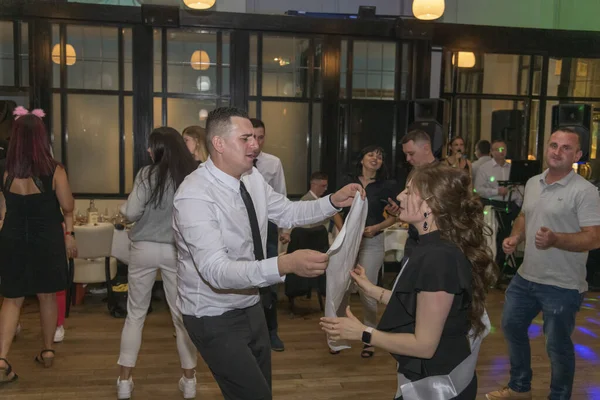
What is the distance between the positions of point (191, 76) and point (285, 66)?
4.21ft

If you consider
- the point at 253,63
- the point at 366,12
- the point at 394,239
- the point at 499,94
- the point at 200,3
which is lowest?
the point at 394,239

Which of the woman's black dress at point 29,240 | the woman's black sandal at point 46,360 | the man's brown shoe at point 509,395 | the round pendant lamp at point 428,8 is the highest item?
the round pendant lamp at point 428,8

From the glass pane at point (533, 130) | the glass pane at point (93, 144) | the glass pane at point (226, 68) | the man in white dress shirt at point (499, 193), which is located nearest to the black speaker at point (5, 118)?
the glass pane at point (93, 144)

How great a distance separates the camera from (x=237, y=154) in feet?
7.34

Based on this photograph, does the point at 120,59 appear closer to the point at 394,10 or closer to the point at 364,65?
the point at 364,65

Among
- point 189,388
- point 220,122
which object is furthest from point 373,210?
point 220,122

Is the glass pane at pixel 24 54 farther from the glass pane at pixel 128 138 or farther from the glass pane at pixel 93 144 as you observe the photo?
the glass pane at pixel 128 138

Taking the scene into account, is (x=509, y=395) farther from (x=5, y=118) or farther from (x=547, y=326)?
(x=5, y=118)

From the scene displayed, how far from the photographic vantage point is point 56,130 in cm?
763

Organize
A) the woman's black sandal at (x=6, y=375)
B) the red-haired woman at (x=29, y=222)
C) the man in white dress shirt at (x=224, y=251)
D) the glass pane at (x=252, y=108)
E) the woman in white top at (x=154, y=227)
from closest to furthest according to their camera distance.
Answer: the man in white dress shirt at (x=224, y=251) < the woman in white top at (x=154, y=227) < the red-haired woman at (x=29, y=222) < the woman's black sandal at (x=6, y=375) < the glass pane at (x=252, y=108)

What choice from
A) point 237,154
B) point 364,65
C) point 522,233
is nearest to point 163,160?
point 237,154

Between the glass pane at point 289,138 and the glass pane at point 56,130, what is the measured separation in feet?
8.72

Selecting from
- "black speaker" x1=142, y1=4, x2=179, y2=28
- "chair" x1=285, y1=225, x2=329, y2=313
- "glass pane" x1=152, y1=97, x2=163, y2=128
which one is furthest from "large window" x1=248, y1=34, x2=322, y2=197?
"chair" x1=285, y1=225, x2=329, y2=313

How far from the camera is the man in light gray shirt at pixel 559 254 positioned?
3.17 meters
